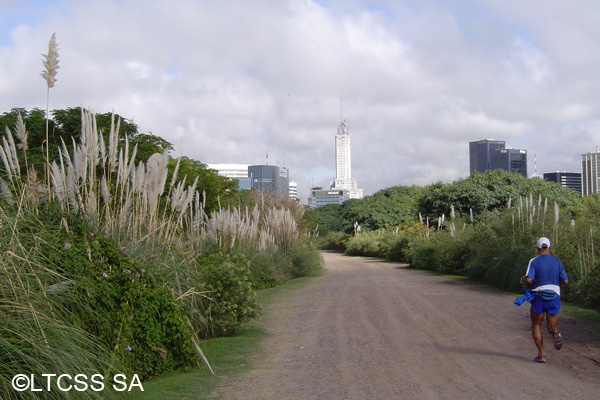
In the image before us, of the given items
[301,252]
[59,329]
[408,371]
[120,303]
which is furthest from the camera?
[301,252]

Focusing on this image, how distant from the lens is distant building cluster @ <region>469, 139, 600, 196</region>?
87125mm

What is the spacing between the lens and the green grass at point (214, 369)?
596cm

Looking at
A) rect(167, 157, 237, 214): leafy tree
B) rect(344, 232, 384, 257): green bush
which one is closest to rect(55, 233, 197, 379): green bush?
rect(167, 157, 237, 214): leafy tree

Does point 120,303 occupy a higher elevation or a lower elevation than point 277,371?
higher

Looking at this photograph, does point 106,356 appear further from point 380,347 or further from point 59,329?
point 380,347

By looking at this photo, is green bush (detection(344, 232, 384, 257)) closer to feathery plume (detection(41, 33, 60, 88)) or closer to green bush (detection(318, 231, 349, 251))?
green bush (detection(318, 231, 349, 251))

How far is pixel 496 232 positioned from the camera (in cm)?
1719

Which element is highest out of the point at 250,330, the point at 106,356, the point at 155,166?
the point at 155,166

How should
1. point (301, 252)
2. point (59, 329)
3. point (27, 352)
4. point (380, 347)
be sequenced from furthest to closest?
1. point (301, 252)
2. point (380, 347)
3. point (59, 329)
4. point (27, 352)

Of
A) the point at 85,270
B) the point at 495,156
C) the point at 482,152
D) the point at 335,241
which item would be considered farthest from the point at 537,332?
the point at 482,152

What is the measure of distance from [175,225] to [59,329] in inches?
190

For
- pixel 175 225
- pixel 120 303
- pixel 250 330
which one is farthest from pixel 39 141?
pixel 120 303

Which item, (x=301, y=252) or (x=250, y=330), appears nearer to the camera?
(x=250, y=330)

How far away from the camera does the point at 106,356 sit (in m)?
5.52
